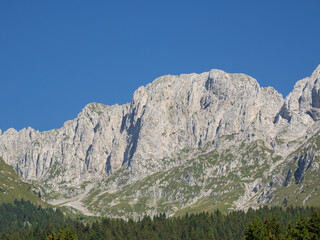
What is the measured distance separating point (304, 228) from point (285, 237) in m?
6.59

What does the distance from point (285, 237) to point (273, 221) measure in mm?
19047

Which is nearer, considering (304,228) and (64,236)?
(304,228)

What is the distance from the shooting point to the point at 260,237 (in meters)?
169

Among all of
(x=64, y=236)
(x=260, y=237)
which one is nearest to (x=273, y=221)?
(x=260, y=237)

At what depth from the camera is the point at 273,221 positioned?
608ft

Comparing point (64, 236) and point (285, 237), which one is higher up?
point (64, 236)

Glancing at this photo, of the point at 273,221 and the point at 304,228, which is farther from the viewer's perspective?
the point at 273,221

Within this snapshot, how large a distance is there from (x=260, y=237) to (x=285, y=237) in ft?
24.7

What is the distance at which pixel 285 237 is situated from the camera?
166 metres

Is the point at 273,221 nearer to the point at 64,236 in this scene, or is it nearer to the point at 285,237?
the point at 285,237

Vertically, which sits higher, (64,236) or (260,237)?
(64,236)

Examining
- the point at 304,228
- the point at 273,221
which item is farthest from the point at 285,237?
the point at 273,221

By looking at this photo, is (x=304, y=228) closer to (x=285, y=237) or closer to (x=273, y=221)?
(x=285, y=237)

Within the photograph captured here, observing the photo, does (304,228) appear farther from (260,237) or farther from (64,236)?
(64,236)
